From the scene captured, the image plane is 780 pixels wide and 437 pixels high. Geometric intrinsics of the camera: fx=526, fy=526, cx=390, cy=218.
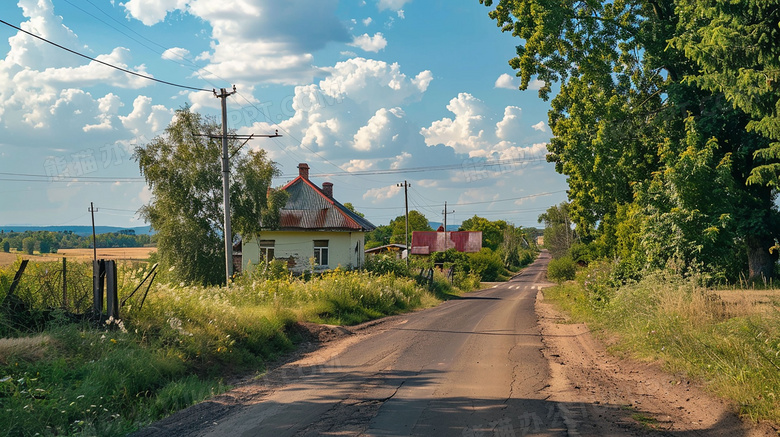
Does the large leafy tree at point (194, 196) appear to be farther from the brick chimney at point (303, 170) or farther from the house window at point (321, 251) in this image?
the brick chimney at point (303, 170)

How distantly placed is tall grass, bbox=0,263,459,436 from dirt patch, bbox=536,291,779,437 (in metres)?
5.09

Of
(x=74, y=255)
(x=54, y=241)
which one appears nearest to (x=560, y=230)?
(x=54, y=241)

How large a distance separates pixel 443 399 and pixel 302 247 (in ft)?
99.2

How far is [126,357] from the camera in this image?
759 centimetres

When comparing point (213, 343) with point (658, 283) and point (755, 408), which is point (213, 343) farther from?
point (658, 283)

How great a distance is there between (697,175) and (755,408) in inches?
412

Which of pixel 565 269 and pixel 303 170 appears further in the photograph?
pixel 565 269

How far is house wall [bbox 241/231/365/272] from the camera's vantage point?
35.8 m

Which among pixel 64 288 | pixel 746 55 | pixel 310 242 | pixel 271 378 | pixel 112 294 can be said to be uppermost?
pixel 746 55

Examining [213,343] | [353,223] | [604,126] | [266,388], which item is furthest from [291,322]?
[353,223]

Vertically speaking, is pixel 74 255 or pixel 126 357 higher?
pixel 74 255

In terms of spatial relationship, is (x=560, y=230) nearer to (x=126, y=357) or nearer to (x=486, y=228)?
(x=486, y=228)

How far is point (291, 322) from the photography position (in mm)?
13062

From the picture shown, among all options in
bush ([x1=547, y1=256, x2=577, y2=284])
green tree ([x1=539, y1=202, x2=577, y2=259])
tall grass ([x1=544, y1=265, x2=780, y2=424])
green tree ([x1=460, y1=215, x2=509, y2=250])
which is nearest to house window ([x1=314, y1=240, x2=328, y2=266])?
tall grass ([x1=544, y1=265, x2=780, y2=424])
